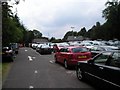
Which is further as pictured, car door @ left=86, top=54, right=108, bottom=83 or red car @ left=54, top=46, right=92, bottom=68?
red car @ left=54, top=46, right=92, bottom=68

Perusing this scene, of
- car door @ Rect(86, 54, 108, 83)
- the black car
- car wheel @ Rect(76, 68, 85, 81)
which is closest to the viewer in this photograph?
the black car

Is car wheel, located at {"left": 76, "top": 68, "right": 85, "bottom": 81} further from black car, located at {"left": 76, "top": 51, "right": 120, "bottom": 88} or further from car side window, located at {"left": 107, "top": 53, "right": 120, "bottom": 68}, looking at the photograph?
car side window, located at {"left": 107, "top": 53, "right": 120, "bottom": 68}

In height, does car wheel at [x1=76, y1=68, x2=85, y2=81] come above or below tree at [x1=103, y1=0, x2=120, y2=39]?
below

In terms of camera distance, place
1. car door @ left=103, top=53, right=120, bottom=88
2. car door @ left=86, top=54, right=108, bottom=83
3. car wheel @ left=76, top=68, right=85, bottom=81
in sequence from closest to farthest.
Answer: car door @ left=103, top=53, right=120, bottom=88, car door @ left=86, top=54, right=108, bottom=83, car wheel @ left=76, top=68, right=85, bottom=81

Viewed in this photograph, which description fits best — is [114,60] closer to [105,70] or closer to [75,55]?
[105,70]

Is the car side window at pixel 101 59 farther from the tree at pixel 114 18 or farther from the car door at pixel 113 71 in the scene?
the tree at pixel 114 18

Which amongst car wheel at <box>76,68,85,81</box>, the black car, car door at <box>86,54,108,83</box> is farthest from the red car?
car door at <box>86,54,108,83</box>

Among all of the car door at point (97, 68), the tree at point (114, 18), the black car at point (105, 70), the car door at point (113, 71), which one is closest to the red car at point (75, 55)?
the black car at point (105, 70)

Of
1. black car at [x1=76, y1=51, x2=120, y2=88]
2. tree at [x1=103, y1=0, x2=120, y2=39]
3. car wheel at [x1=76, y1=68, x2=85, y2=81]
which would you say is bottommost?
car wheel at [x1=76, y1=68, x2=85, y2=81]

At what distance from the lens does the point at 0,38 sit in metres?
22.1

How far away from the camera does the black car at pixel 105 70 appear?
773 cm

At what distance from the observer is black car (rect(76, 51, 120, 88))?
7726 mm

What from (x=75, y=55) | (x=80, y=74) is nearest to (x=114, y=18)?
(x=75, y=55)

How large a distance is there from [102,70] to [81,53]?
279 inches
